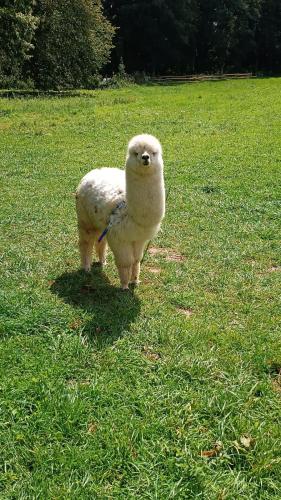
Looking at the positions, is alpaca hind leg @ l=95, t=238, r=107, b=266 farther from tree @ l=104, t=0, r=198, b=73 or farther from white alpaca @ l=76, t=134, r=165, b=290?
tree @ l=104, t=0, r=198, b=73

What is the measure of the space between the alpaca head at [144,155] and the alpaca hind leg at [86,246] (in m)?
1.20

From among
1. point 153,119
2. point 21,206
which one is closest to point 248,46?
point 153,119

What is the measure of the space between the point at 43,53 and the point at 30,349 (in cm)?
2900

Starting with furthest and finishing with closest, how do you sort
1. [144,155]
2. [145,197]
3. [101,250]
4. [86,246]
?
[101,250] → [86,246] → [145,197] → [144,155]

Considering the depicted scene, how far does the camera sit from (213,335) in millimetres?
4371

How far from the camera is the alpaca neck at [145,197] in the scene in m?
4.85

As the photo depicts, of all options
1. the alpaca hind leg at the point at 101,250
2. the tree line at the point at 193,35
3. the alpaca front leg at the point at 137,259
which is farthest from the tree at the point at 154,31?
the alpaca front leg at the point at 137,259

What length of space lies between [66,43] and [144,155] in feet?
91.8

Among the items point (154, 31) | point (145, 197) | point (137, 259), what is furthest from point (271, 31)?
point (145, 197)

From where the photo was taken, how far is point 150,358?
4.05 m

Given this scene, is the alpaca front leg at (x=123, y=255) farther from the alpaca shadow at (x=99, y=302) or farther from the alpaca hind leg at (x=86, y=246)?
the alpaca hind leg at (x=86, y=246)

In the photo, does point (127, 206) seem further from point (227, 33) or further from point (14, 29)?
point (227, 33)

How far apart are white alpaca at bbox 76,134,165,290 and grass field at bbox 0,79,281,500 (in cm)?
38

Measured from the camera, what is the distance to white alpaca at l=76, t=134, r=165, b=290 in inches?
186
